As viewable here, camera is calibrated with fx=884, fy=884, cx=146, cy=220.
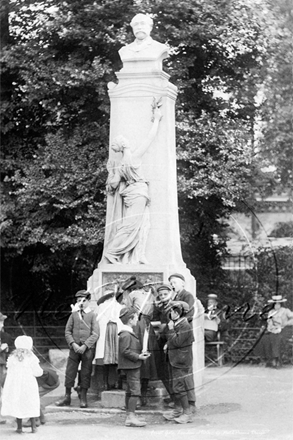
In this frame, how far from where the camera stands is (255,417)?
11.0m

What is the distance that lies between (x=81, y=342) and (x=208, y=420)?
208cm

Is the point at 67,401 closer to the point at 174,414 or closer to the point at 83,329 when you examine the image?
the point at 83,329

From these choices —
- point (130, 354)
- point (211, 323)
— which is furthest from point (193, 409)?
point (211, 323)

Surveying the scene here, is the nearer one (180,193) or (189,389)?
(189,389)

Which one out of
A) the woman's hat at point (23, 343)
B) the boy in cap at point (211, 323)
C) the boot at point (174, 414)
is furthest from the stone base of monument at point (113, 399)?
the boy in cap at point (211, 323)

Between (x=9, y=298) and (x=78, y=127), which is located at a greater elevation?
(x=78, y=127)

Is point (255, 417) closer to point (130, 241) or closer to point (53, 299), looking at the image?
point (130, 241)

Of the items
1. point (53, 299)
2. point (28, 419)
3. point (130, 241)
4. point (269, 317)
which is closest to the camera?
point (28, 419)

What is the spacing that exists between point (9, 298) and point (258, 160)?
6.70 meters

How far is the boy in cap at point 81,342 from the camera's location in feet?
38.7

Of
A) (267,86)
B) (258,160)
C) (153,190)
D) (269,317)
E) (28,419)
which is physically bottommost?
(28,419)

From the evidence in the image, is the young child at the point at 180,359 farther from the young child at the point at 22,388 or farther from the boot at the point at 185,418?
the young child at the point at 22,388

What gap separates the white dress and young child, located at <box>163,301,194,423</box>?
1761mm

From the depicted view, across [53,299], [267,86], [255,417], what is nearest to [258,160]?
[267,86]
